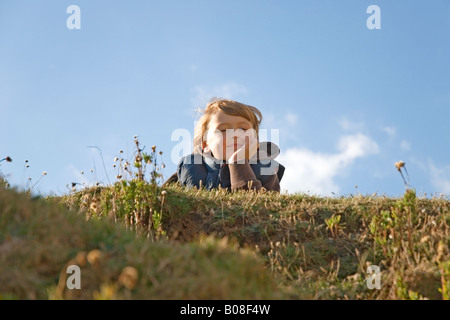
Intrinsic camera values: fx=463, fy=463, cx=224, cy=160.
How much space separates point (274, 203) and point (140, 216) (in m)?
1.79

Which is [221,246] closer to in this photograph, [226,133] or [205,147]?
[226,133]

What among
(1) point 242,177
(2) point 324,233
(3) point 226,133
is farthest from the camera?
(3) point 226,133

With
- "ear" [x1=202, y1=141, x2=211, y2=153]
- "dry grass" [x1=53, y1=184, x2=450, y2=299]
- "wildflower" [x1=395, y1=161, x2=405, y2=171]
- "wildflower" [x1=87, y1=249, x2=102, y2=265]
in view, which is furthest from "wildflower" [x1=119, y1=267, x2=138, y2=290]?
"ear" [x1=202, y1=141, x2=211, y2=153]

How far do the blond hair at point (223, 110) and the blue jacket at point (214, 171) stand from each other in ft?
0.98

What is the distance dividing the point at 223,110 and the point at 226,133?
465 mm

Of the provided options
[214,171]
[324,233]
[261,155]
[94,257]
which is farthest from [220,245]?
[261,155]

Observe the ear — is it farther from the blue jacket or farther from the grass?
the grass

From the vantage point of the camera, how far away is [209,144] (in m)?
8.13

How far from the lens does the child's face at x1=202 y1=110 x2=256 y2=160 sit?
26.1 ft

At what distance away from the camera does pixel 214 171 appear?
8.05m
